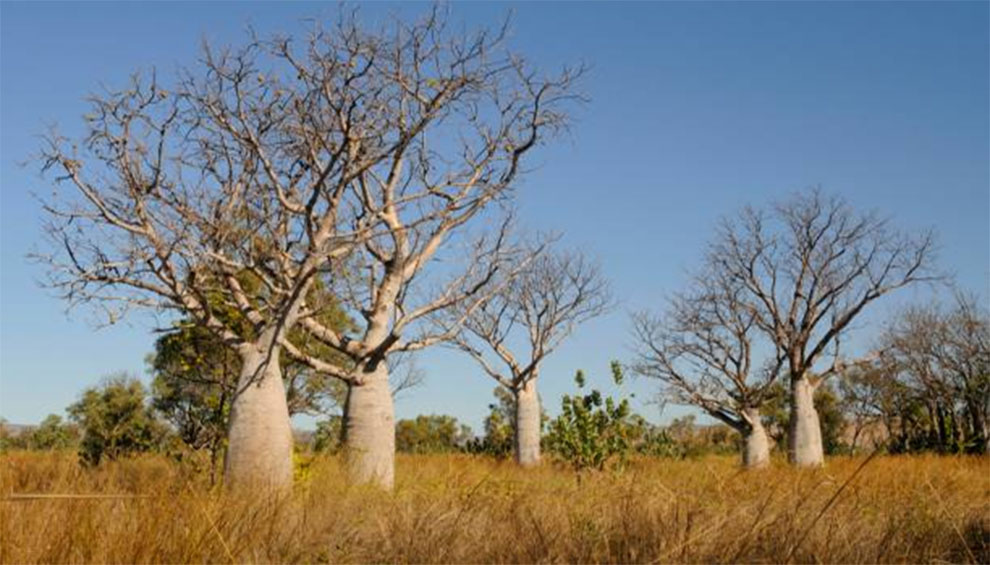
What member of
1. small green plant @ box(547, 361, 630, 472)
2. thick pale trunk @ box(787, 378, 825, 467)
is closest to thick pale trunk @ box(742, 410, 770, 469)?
thick pale trunk @ box(787, 378, 825, 467)

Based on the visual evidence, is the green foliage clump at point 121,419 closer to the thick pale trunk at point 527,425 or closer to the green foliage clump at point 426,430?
the thick pale trunk at point 527,425

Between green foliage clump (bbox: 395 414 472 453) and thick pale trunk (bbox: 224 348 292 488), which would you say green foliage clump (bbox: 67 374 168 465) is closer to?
thick pale trunk (bbox: 224 348 292 488)

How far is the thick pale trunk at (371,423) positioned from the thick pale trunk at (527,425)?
32.4 feet

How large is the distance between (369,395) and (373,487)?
6.41ft

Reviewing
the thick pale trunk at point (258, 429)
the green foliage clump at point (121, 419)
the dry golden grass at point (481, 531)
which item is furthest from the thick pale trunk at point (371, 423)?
the green foliage clump at point (121, 419)

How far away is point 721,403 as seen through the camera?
17.9 metres

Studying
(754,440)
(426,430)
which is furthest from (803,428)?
(426,430)

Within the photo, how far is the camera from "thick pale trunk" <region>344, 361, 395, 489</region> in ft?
32.1

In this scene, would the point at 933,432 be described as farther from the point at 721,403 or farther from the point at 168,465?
the point at 168,465

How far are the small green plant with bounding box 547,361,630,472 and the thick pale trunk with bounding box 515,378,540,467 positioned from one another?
862 cm

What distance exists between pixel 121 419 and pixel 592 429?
937 cm

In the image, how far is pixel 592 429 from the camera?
10812 mm

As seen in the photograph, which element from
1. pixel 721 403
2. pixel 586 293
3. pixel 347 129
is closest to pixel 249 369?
pixel 347 129

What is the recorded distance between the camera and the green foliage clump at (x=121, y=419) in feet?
50.2
